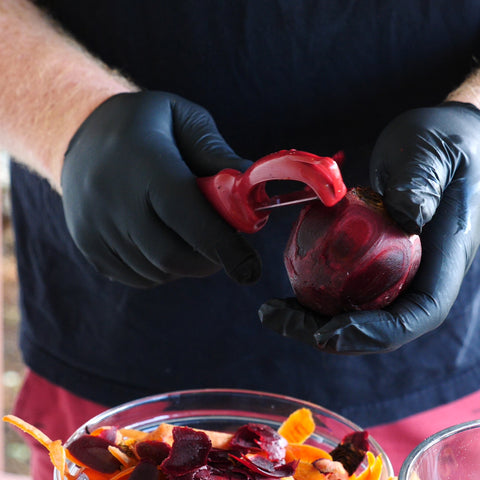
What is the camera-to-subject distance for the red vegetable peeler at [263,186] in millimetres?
569

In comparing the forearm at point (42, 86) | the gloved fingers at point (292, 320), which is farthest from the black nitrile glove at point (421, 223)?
the forearm at point (42, 86)

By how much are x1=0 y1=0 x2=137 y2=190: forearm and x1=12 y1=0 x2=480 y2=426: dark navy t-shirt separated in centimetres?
6

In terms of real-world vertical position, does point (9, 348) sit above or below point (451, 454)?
below

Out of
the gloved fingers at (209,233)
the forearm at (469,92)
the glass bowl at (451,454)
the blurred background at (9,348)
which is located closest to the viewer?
the glass bowl at (451,454)

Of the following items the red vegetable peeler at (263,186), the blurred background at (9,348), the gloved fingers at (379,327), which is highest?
the red vegetable peeler at (263,186)

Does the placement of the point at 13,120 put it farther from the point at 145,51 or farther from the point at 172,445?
the point at 172,445

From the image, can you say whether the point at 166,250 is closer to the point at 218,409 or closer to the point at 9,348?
the point at 218,409

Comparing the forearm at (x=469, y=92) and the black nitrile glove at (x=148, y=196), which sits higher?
the forearm at (x=469, y=92)

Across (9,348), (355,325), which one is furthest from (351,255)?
(9,348)

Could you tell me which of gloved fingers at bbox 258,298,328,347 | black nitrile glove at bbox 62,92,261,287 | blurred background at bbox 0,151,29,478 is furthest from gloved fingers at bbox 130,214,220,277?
blurred background at bbox 0,151,29,478

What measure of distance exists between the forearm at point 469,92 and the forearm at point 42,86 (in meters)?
0.39

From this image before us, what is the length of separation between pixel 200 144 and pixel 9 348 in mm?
2168

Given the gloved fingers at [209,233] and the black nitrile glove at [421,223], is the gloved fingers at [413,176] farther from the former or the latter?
the gloved fingers at [209,233]

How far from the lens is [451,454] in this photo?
53cm
